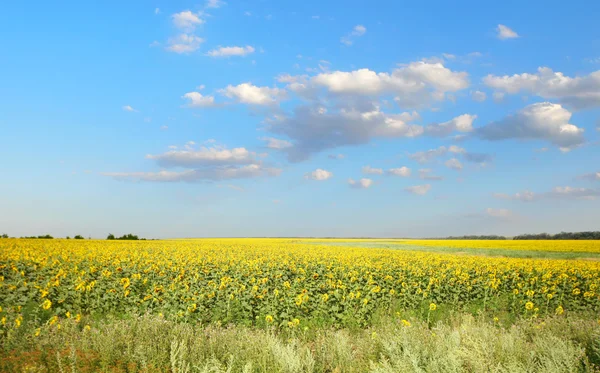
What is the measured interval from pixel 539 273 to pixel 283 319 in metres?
12.8

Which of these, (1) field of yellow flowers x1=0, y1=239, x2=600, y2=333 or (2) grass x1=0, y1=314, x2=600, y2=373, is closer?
(2) grass x1=0, y1=314, x2=600, y2=373

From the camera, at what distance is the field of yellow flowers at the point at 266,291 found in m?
11.0

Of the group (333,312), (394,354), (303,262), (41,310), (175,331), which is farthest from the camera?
(303,262)

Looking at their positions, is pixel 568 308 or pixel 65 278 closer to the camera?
pixel 65 278

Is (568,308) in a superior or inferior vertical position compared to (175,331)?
inferior

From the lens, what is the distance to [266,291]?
38.9 ft

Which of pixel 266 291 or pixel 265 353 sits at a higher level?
pixel 266 291

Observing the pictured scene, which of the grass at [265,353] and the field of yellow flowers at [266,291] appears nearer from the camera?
the grass at [265,353]

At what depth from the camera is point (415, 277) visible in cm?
1566

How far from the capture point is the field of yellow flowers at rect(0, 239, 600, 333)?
11.0 meters

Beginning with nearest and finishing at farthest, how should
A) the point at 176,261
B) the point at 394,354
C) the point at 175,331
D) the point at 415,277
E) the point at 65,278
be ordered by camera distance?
the point at 394,354
the point at 175,331
the point at 65,278
the point at 415,277
the point at 176,261

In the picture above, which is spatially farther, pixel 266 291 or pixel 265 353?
pixel 266 291

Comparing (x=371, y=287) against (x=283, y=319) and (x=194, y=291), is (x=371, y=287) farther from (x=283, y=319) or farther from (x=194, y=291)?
(x=194, y=291)

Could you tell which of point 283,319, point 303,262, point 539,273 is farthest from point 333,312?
point 539,273
